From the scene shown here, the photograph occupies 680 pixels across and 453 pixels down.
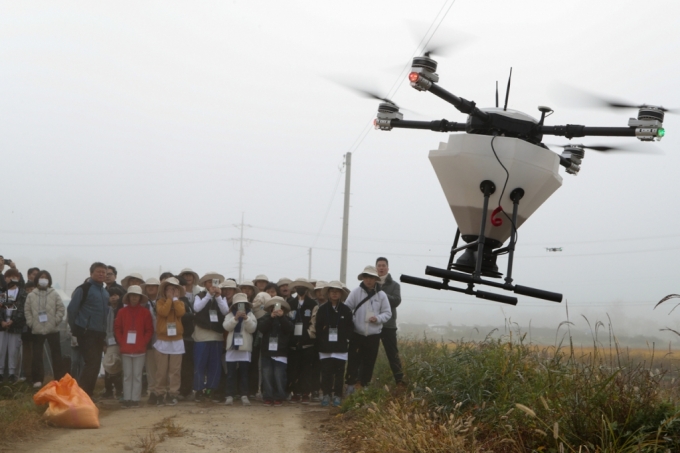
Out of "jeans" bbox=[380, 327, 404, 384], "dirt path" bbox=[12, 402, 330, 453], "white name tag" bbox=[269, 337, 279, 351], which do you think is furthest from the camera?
"white name tag" bbox=[269, 337, 279, 351]

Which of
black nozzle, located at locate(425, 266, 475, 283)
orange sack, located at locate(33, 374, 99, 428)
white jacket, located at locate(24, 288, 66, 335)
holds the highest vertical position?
black nozzle, located at locate(425, 266, 475, 283)

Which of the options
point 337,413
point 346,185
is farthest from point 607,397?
point 346,185

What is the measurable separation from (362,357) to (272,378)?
1.52 metres

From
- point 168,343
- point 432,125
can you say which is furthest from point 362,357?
point 432,125

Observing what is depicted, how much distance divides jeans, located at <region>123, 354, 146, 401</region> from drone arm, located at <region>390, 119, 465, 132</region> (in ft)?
24.3

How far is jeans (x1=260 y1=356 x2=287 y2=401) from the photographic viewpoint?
13.4 metres

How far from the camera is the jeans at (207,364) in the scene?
13703mm

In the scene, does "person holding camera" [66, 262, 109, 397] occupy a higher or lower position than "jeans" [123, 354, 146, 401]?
higher

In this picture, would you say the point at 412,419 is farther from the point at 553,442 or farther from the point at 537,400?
the point at 553,442

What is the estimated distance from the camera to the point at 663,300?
5.83 metres

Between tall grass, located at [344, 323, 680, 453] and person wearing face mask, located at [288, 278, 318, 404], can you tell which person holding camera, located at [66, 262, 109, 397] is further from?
tall grass, located at [344, 323, 680, 453]

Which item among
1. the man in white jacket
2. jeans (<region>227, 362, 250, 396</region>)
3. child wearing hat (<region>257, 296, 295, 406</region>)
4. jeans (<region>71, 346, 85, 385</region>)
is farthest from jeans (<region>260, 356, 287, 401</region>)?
jeans (<region>71, 346, 85, 385</region>)

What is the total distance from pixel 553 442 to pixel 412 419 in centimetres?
233

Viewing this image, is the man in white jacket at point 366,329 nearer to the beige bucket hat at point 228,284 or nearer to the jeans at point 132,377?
the beige bucket hat at point 228,284
